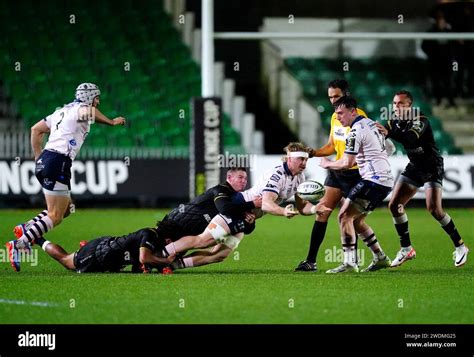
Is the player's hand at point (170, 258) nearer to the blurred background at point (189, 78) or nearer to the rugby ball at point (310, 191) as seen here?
the rugby ball at point (310, 191)

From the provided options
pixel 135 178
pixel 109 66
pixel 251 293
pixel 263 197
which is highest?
pixel 109 66

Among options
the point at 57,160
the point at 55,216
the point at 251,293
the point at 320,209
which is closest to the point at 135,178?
the point at 55,216

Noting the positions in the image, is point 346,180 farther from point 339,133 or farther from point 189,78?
point 189,78

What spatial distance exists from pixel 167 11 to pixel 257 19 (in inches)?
84.4

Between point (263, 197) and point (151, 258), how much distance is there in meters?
1.28

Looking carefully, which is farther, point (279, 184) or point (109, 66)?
point (109, 66)

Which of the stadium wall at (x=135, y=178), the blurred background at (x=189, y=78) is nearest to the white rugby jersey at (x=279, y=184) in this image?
the stadium wall at (x=135, y=178)

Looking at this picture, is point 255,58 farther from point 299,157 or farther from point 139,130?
point 299,157

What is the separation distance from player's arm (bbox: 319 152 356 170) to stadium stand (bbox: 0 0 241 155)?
12.1 m

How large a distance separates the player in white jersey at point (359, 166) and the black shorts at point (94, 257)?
2248 mm

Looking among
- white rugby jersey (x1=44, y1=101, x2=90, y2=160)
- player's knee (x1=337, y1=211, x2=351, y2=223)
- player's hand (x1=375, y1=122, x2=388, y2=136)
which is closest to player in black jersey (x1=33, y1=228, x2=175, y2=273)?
white rugby jersey (x1=44, y1=101, x2=90, y2=160)

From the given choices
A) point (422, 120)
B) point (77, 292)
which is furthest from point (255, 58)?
point (77, 292)

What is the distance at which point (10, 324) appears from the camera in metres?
8.66

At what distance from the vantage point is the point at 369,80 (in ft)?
91.1
